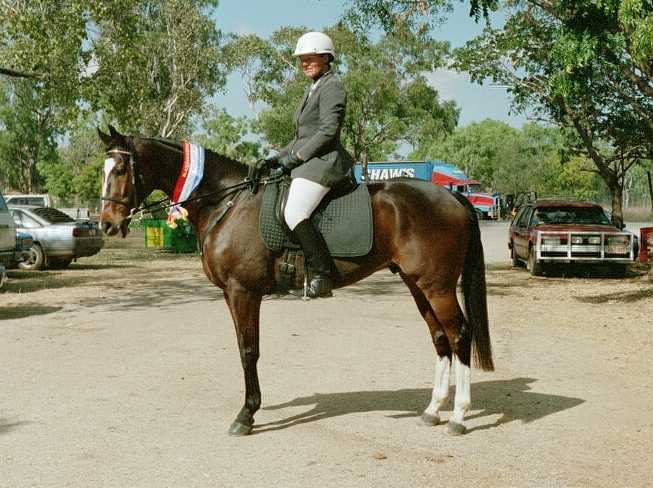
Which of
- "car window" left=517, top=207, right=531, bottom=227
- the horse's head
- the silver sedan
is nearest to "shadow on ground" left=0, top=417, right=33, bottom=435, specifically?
the horse's head

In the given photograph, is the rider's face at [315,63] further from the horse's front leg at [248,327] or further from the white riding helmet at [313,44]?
the horse's front leg at [248,327]

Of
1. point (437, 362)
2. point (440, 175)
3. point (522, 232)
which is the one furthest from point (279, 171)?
point (440, 175)

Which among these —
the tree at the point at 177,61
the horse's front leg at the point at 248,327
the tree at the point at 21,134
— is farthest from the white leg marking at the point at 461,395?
the tree at the point at 21,134

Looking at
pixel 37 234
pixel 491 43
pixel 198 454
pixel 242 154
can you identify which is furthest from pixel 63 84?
pixel 242 154

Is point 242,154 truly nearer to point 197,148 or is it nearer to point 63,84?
point 63,84

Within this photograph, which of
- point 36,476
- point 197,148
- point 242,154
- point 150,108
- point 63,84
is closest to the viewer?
point 36,476

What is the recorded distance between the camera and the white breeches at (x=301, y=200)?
5867 mm

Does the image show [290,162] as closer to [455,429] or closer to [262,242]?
[262,242]

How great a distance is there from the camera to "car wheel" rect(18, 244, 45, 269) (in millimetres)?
21562

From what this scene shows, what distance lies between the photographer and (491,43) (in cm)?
2216

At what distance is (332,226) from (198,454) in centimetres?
195

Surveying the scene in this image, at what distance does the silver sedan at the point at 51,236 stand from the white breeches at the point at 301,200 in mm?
16954

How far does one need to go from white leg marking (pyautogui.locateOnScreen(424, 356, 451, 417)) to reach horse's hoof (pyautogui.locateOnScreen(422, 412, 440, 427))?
0.02 m

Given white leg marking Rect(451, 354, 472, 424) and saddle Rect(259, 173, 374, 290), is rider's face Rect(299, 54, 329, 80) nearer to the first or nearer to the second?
saddle Rect(259, 173, 374, 290)
